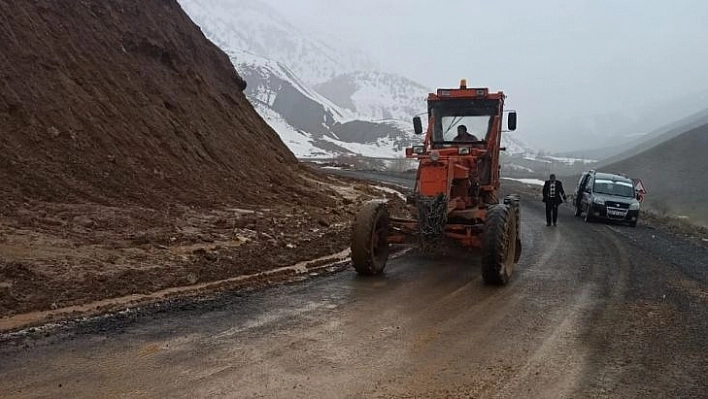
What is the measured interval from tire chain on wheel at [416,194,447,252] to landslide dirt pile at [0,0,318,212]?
6451 mm

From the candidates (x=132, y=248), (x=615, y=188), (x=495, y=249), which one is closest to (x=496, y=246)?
(x=495, y=249)

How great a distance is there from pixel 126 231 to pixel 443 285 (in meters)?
5.67

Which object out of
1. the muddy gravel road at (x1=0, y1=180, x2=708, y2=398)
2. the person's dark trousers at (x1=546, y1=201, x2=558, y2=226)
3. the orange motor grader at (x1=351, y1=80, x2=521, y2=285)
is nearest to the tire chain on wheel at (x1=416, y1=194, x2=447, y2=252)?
the orange motor grader at (x1=351, y1=80, x2=521, y2=285)

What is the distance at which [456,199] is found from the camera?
33.7ft

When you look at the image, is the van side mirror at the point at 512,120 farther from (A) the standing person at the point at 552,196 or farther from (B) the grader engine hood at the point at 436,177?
(A) the standing person at the point at 552,196

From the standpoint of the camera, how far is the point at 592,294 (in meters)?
8.73

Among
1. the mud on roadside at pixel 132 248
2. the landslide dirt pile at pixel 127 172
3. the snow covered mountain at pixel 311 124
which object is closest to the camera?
the mud on roadside at pixel 132 248

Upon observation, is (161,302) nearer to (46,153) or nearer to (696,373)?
(696,373)

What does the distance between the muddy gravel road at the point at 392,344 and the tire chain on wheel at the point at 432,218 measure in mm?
665

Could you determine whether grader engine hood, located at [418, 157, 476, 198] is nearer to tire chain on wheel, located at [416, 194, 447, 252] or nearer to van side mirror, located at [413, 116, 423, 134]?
tire chain on wheel, located at [416, 194, 447, 252]

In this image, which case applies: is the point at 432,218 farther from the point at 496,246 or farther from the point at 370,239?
the point at 496,246

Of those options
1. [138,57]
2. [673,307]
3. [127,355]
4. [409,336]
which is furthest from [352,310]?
[138,57]

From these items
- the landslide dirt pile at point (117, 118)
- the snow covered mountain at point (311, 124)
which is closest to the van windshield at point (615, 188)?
the landslide dirt pile at point (117, 118)

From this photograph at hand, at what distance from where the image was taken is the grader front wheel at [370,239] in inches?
370
